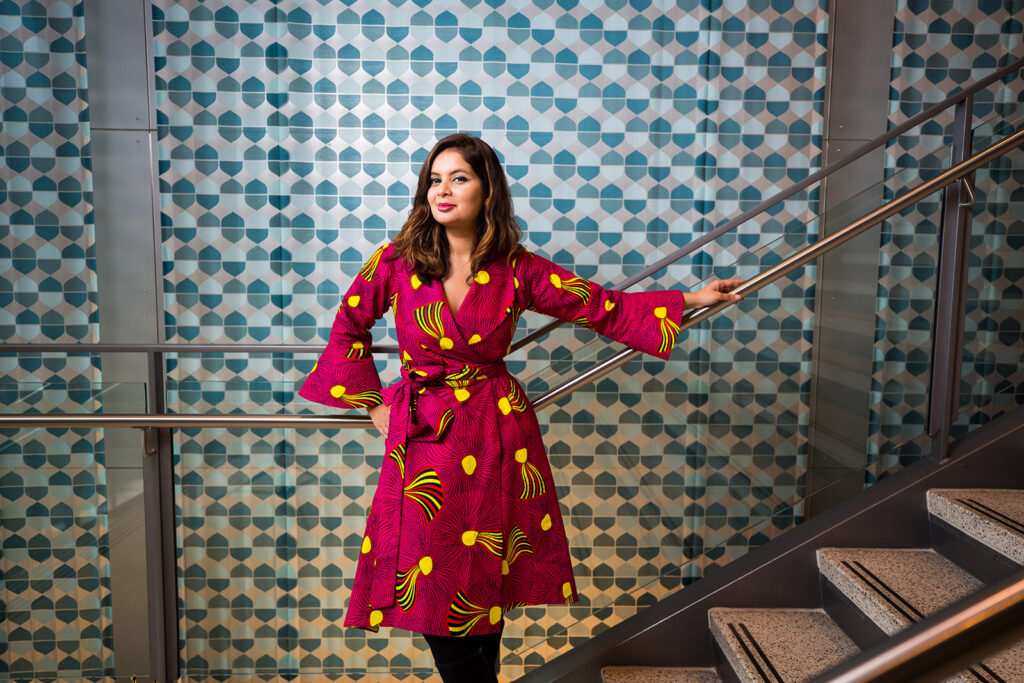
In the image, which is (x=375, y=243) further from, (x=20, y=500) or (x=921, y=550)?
(x=921, y=550)

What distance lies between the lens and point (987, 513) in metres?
2.01

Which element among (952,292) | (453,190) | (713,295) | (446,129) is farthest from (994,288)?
(446,129)

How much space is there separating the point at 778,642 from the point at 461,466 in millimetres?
1066

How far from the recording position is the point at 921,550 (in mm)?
2211

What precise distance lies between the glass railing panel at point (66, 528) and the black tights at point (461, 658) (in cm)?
110

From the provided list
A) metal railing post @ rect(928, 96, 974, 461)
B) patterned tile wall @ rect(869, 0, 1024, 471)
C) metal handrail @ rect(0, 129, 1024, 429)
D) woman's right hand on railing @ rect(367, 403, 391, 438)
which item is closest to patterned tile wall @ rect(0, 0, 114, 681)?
metal handrail @ rect(0, 129, 1024, 429)

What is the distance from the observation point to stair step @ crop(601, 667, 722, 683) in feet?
6.98

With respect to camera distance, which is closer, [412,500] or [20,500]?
[412,500]

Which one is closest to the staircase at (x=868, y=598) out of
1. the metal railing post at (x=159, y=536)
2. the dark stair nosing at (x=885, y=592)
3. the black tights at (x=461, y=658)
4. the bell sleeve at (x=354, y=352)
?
the dark stair nosing at (x=885, y=592)

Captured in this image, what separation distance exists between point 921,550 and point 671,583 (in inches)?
31.0

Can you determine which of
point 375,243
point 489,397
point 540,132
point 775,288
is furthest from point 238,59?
point 775,288

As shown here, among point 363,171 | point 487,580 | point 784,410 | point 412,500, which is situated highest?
point 363,171

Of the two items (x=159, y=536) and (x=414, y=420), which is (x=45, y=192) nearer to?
(x=159, y=536)

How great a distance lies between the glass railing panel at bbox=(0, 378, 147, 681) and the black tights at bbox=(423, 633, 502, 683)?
1102mm
